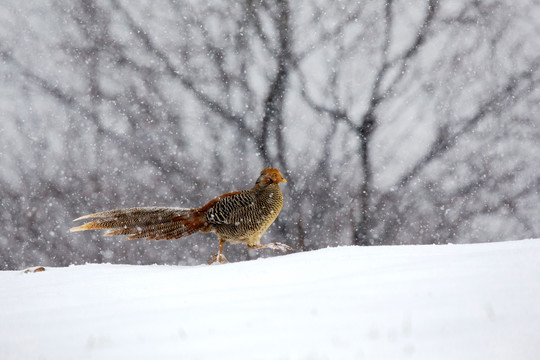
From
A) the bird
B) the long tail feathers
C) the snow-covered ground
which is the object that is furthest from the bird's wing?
the snow-covered ground

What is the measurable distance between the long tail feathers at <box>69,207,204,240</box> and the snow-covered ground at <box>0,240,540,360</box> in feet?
7.02

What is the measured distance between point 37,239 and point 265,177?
21.6ft

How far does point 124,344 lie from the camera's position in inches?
70.9

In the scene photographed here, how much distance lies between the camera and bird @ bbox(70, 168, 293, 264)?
5020 millimetres

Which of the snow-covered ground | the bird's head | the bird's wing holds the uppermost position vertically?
the bird's head

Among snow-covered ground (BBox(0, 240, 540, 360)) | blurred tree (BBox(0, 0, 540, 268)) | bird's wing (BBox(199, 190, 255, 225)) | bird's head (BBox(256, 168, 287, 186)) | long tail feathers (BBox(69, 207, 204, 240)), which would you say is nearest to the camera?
snow-covered ground (BBox(0, 240, 540, 360))

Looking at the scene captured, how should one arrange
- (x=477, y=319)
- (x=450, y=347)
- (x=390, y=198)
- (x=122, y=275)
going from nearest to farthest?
A: (x=450, y=347)
(x=477, y=319)
(x=122, y=275)
(x=390, y=198)

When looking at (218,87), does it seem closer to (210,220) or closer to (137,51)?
(137,51)

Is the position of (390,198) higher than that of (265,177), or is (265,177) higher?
(390,198)

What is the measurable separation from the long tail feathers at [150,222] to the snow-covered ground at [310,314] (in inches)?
84.3

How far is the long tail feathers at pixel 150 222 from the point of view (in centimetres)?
498

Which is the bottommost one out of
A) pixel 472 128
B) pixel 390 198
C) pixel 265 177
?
pixel 265 177

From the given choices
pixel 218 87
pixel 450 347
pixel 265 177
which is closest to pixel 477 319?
pixel 450 347

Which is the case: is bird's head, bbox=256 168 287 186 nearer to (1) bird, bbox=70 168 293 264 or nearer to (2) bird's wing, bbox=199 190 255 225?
(1) bird, bbox=70 168 293 264
